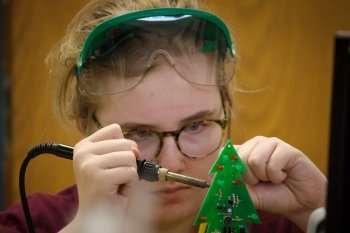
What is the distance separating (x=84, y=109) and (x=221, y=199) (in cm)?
46

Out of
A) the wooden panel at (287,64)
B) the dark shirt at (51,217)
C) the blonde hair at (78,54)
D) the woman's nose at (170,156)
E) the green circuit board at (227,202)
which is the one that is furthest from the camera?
the wooden panel at (287,64)

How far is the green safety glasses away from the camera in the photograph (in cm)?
97

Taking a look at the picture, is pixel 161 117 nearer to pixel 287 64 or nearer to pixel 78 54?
pixel 78 54

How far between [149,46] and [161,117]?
187 millimetres

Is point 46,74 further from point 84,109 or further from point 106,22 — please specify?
point 106,22

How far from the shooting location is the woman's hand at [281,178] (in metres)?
0.86

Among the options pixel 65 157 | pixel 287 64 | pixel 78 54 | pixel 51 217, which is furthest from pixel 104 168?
pixel 287 64

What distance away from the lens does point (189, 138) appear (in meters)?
0.96

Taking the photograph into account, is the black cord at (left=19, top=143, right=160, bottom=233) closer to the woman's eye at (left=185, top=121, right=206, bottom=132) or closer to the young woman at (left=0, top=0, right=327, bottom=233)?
the young woman at (left=0, top=0, right=327, bottom=233)

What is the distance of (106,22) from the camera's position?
3.14ft

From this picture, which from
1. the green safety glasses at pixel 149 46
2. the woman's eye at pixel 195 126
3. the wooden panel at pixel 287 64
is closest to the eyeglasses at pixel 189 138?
the woman's eye at pixel 195 126

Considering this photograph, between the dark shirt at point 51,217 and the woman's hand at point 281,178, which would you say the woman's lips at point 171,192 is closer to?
the woman's hand at point 281,178

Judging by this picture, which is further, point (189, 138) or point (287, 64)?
point (287, 64)

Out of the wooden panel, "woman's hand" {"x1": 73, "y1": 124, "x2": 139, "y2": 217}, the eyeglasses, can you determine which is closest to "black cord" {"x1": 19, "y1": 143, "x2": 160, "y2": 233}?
"woman's hand" {"x1": 73, "y1": 124, "x2": 139, "y2": 217}
